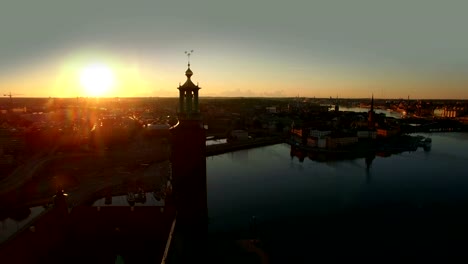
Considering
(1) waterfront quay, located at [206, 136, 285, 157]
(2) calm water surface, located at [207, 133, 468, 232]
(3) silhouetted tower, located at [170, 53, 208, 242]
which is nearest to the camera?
(3) silhouetted tower, located at [170, 53, 208, 242]

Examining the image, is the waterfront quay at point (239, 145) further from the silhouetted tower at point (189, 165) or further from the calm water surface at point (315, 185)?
the silhouetted tower at point (189, 165)

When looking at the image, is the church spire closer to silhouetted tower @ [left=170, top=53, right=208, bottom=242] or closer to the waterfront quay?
silhouetted tower @ [left=170, top=53, right=208, bottom=242]

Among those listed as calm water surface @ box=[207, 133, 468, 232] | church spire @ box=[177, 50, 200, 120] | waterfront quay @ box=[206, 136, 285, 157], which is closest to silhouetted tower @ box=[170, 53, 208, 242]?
church spire @ box=[177, 50, 200, 120]

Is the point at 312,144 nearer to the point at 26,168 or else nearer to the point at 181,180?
the point at 26,168

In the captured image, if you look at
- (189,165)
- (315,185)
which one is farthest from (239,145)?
(189,165)

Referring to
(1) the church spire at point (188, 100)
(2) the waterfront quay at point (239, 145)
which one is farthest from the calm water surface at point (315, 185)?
(1) the church spire at point (188, 100)

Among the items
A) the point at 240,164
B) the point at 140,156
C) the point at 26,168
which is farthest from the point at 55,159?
the point at 240,164
